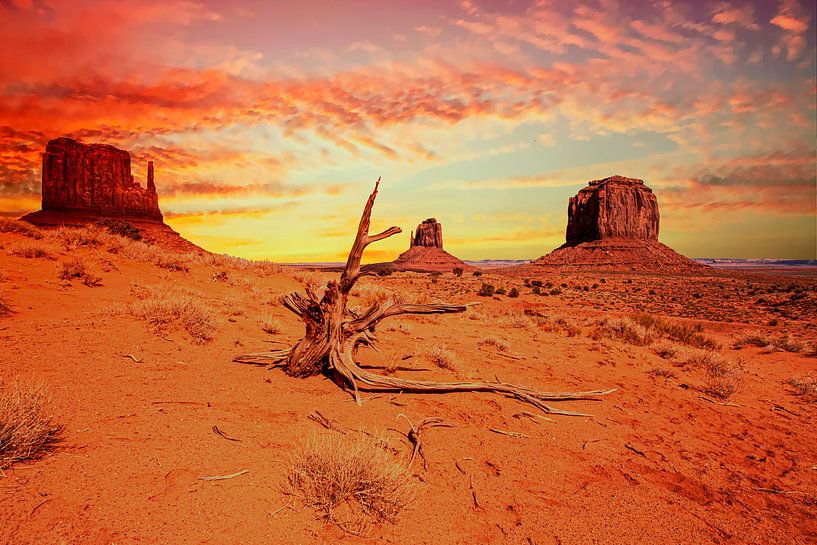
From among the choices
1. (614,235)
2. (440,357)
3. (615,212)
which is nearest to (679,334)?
(440,357)

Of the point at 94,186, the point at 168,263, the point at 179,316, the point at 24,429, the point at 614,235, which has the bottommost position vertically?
the point at 24,429

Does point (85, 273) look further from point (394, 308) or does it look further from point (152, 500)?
point (152, 500)

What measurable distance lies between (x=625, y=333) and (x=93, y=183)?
9966 cm

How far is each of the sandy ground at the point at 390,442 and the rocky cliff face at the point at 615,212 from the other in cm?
12523

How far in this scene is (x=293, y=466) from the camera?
3.21 metres

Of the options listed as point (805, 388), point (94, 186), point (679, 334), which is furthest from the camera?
point (94, 186)

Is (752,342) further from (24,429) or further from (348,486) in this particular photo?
(24,429)

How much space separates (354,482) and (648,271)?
96.6 m

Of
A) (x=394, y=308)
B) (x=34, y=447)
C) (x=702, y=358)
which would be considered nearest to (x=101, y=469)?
(x=34, y=447)

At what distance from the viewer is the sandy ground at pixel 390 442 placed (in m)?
2.74

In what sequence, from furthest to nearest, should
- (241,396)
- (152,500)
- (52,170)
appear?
(52,170) < (241,396) < (152,500)

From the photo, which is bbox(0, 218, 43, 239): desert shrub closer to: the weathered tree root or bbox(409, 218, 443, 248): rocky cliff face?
the weathered tree root

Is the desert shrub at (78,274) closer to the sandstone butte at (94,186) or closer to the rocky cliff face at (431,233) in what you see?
the sandstone butte at (94,186)

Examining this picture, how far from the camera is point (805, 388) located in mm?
8469
